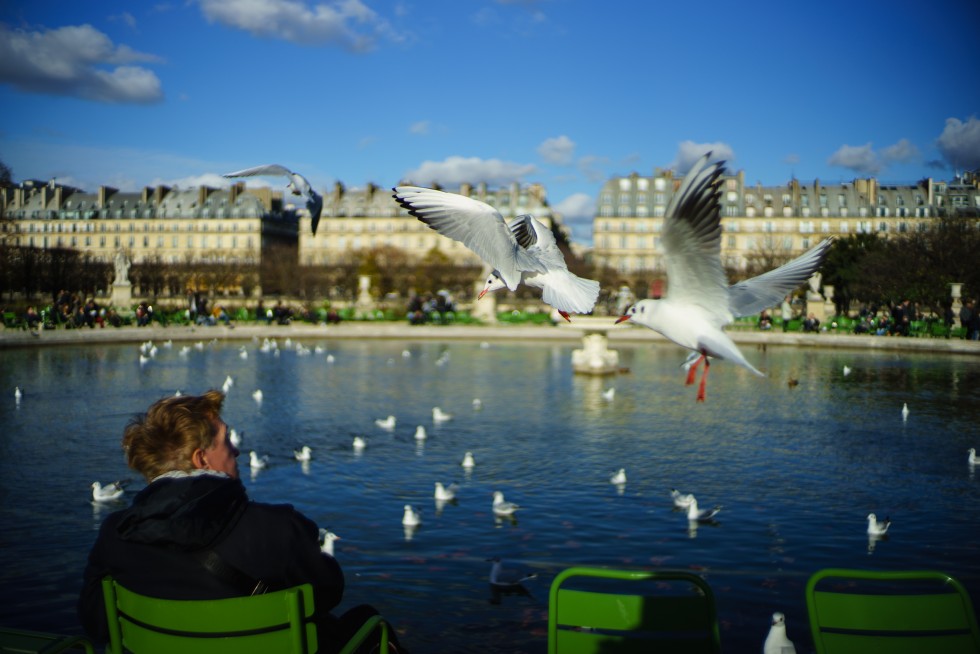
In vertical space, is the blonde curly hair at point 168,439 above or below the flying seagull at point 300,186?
below

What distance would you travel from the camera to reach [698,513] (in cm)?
881

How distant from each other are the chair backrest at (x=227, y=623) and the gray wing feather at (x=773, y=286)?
1739 mm

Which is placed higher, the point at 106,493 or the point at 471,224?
the point at 471,224

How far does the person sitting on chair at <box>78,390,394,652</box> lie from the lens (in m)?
2.73

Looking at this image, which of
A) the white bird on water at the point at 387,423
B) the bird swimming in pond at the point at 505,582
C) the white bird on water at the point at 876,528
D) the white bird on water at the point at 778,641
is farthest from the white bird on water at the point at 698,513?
the white bird on water at the point at 387,423

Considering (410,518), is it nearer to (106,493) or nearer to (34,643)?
(106,493)

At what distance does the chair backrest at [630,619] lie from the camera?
10.3 ft

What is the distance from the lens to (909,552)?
8086mm

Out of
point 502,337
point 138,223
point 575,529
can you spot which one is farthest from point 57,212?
point 575,529

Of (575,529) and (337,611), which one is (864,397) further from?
(337,611)

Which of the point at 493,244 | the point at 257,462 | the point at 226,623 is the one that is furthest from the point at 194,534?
the point at 257,462

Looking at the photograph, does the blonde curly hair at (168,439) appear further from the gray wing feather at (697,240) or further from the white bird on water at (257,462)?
the white bird on water at (257,462)

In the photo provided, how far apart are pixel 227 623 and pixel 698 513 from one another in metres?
6.74

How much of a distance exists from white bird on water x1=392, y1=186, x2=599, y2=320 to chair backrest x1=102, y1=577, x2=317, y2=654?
4.02ft
